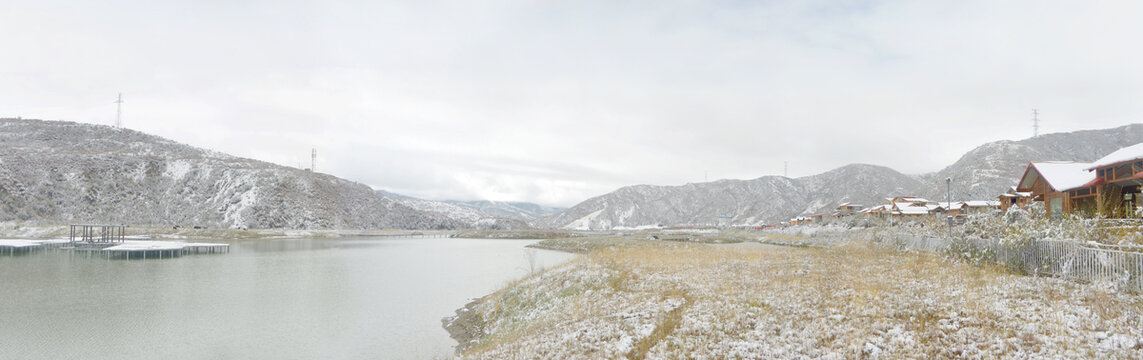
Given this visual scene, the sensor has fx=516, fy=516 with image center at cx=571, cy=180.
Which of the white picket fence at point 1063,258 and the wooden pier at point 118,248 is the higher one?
the white picket fence at point 1063,258

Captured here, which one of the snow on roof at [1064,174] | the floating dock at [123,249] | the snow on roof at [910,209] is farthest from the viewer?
the snow on roof at [910,209]

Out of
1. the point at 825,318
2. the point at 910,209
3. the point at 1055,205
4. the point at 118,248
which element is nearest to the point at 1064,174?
the point at 1055,205

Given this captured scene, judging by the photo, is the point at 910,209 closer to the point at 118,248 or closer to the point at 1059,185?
the point at 1059,185

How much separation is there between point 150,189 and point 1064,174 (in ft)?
678

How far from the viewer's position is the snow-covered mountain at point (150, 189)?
452 ft

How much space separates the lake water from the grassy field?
494cm

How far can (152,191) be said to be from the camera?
6225 inches

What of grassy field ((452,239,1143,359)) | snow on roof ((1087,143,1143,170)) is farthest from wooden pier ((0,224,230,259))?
snow on roof ((1087,143,1143,170))

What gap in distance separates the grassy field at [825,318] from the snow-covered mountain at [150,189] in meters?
157

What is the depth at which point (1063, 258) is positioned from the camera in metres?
20.8

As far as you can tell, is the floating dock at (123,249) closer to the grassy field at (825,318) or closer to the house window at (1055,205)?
the grassy field at (825,318)

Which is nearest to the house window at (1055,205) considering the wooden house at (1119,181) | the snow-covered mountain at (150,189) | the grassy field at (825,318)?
the wooden house at (1119,181)

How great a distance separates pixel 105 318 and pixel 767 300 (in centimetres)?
3181

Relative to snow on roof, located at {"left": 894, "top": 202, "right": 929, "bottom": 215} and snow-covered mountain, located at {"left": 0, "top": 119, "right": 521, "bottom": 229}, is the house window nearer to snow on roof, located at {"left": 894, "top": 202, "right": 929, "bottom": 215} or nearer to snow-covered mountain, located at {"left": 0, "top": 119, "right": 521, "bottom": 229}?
snow on roof, located at {"left": 894, "top": 202, "right": 929, "bottom": 215}
